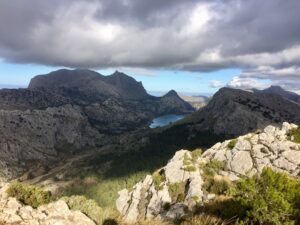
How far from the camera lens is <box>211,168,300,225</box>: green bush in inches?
690

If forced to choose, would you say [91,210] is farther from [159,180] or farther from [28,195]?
[159,180]

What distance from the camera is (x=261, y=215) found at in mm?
17984

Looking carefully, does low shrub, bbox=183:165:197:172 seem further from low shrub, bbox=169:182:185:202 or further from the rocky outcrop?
the rocky outcrop

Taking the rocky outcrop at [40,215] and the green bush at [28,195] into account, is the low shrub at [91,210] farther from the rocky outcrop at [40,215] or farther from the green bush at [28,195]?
the green bush at [28,195]

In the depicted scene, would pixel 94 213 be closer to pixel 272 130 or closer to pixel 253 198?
pixel 253 198

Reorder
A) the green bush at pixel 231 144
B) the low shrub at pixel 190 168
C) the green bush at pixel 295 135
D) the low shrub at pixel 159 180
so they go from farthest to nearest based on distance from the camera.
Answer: the green bush at pixel 231 144
the green bush at pixel 295 135
the low shrub at pixel 190 168
the low shrub at pixel 159 180

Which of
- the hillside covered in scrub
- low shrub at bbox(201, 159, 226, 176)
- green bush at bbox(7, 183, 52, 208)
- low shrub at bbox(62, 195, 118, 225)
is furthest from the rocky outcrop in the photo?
low shrub at bbox(201, 159, 226, 176)

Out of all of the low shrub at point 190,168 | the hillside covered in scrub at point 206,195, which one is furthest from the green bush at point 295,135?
the low shrub at point 190,168

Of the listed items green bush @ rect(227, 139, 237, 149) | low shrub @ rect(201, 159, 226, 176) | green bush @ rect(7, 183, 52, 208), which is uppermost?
green bush @ rect(7, 183, 52, 208)

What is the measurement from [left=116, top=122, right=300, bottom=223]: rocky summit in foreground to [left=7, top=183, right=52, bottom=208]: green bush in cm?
2412

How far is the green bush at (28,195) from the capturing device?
21953 mm

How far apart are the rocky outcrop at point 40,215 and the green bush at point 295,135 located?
5056cm

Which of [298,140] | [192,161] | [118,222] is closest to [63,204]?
[118,222]

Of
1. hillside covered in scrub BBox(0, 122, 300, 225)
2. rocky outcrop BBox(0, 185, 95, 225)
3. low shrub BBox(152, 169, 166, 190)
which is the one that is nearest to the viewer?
rocky outcrop BBox(0, 185, 95, 225)
